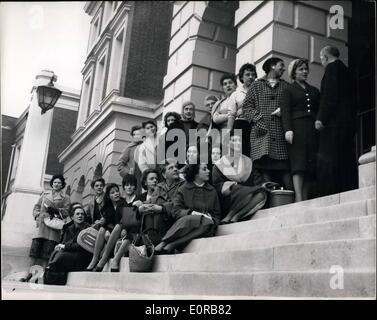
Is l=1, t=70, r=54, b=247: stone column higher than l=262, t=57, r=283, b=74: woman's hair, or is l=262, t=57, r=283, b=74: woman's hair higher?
l=262, t=57, r=283, b=74: woman's hair

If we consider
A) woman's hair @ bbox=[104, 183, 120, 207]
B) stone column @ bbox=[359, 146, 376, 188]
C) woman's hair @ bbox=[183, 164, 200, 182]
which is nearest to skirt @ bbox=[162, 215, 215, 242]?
woman's hair @ bbox=[183, 164, 200, 182]

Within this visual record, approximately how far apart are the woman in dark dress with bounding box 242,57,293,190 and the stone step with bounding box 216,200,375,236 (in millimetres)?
639

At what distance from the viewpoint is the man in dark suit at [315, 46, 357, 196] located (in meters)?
4.75

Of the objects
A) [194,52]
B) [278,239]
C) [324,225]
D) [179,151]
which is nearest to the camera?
[324,225]

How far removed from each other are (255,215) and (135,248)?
122cm

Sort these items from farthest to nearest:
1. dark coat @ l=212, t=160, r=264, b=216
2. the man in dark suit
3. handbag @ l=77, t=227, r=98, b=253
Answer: handbag @ l=77, t=227, r=98, b=253 → dark coat @ l=212, t=160, r=264, b=216 → the man in dark suit

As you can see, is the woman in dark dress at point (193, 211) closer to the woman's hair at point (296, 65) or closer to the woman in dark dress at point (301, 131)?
the woman in dark dress at point (301, 131)

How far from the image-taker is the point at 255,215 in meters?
4.93

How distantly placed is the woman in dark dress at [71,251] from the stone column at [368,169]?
3.34 metres

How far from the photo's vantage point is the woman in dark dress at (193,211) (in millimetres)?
4805

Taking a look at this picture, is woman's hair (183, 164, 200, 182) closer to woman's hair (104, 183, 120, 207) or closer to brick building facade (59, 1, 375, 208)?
brick building facade (59, 1, 375, 208)

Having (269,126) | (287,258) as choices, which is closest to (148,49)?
(269,126)

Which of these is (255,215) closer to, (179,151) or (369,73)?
(179,151)
